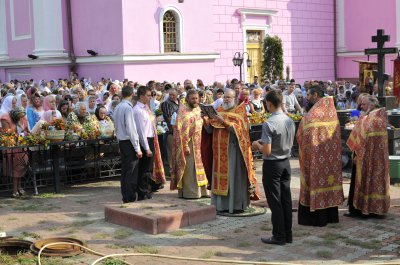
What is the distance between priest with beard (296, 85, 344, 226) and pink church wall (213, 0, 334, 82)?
57.0ft

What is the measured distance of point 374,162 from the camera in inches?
324

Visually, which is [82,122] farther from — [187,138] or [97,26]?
[97,26]

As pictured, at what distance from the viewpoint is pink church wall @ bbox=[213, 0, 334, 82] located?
25359 mm

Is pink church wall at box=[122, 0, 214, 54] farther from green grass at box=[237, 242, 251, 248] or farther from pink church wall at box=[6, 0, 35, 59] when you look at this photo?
green grass at box=[237, 242, 251, 248]

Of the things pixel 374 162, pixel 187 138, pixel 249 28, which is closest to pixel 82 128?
pixel 187 138

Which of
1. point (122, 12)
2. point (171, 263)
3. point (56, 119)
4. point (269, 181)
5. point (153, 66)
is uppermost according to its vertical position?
point (122, 12)

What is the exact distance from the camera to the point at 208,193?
392 inches

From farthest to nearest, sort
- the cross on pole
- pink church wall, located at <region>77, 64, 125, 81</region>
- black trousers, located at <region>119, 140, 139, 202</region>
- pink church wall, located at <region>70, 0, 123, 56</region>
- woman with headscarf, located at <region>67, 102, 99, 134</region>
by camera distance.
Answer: pink church wall, located at <region>77, 64, 125, 81</region>
pink church wall, located at <region>70, 0, 123, 56</region>
the cross on pole
woman with headscarf, located at <region>67, 102, 99, 134</region>
black trousers, located at <region>119, 140, 139, 202</region>

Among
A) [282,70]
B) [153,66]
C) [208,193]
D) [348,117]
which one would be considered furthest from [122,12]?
[208,193]

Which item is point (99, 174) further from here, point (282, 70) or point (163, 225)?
point (282, 70)

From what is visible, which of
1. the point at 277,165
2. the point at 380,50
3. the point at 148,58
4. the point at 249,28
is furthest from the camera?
the point at 249,28

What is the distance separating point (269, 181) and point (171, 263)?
1.46 meters

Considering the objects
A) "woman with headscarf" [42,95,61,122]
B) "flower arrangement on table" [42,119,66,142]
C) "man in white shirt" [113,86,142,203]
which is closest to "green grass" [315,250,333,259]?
"man in white shirt" [113,86,142,203]

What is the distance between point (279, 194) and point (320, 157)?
1.11 m
